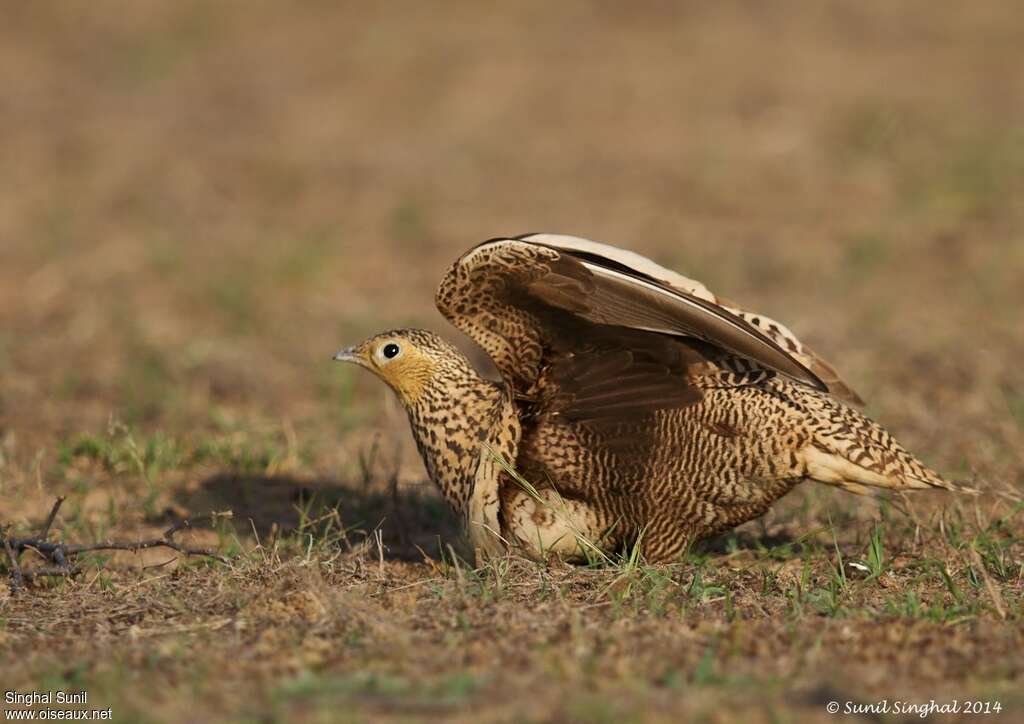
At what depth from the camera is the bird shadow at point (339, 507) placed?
5250mm

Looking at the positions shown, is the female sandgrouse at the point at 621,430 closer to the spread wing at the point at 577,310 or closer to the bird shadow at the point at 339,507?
the spread wing at the point at 577,310

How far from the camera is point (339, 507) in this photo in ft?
18.0

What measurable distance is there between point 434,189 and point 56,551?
659cm

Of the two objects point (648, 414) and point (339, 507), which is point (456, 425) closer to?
point (648, 414)

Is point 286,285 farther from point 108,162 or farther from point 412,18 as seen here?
point 412,18

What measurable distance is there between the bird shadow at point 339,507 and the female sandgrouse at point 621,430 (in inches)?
23.4

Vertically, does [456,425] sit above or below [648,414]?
below

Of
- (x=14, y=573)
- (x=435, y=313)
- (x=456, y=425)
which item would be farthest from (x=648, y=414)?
(x=435, y=313)

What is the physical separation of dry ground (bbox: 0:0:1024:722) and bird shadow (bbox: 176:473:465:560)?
2cm

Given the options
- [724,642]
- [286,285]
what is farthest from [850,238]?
[724,642]

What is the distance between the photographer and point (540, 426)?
15.2 feet

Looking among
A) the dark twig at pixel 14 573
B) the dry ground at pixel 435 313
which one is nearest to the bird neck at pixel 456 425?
the dry ground at pixel 435 313

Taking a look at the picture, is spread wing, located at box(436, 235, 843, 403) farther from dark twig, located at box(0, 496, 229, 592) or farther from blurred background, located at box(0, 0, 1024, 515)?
blurred background, located at box(0, 0, 1024, 515)

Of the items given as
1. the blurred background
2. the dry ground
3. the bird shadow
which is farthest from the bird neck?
the blurred background
